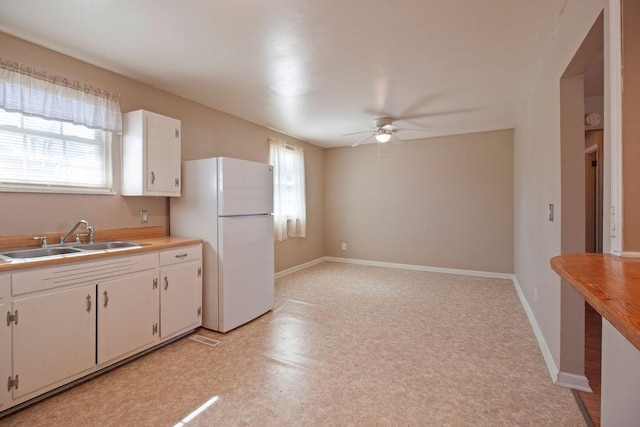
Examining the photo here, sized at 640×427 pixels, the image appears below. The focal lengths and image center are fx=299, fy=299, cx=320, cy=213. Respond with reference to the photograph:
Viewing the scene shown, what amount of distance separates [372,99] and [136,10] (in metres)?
2.35

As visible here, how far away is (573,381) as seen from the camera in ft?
6.47

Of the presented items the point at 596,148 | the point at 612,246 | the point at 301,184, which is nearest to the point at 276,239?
the point at 301,184

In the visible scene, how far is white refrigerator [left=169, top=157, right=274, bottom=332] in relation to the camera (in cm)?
285

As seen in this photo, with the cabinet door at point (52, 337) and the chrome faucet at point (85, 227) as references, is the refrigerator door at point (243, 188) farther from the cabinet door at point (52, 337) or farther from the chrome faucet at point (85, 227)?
the cabinet door at point (52, 337)

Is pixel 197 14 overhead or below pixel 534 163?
overhead

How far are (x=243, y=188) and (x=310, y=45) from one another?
4.77ft

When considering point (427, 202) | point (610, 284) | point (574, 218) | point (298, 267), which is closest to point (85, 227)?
point (610, 284)

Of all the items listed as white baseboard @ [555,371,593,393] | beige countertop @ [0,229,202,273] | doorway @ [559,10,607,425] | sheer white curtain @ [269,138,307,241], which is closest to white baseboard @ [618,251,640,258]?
doorway @ [559,10,607,425]

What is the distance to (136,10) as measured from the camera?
1.88m

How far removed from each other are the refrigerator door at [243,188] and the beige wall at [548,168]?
101 inches

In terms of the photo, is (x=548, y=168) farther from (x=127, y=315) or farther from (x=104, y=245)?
(x=104, y=245)

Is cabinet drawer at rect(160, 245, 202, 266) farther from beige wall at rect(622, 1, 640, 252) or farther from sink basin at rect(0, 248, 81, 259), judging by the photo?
beige wall at rect(622, 1, 640, 252)

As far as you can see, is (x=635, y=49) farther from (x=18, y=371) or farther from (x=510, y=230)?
(x=510, y=230)

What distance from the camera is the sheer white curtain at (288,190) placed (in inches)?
187
